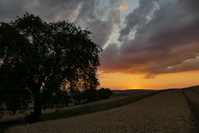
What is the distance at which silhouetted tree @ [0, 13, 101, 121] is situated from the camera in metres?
24.0

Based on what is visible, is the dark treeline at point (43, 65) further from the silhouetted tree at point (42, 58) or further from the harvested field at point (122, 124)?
the harvested field at point (122, 124)

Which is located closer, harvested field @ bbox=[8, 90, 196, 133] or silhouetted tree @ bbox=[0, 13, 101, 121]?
harvested field @ bbox=[8, 90, 196, 133]

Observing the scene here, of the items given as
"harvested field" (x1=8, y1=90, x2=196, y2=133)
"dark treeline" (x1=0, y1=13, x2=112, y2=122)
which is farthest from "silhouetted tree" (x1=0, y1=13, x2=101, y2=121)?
"harvested field" (x1=8, y1=90, x2=196, y2=133)

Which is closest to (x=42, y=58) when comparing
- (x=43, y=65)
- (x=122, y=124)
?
(x=43, y=65)

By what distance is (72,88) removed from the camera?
28.0m

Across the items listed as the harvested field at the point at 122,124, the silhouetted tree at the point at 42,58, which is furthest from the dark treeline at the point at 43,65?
the harvested field at the point at 122,124

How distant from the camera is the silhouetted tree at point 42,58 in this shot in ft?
78.7

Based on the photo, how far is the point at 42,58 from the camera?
82.1ft

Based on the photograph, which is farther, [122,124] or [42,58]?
[42,58]

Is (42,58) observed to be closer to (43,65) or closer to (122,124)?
(43,65)

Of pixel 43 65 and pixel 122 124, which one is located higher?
pixel 43 65

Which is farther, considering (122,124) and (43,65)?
(43,65)

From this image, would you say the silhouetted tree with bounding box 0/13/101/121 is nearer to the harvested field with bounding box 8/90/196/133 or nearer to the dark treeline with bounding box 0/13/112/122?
the dark treeline with bounding box 0/13/112/122

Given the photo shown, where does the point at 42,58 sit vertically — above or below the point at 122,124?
above
